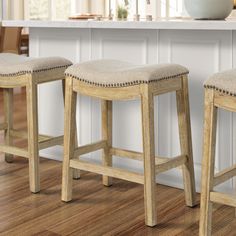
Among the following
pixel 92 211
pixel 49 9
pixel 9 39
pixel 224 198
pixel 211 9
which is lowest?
pixel 92 211

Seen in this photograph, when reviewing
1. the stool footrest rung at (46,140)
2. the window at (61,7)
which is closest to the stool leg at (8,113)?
the stool footrest rung at (46,140)

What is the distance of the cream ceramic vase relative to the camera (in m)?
2.37

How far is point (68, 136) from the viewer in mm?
2432

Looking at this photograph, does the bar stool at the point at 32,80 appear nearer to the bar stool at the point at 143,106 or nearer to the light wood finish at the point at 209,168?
the bar stool at the point at 143,106

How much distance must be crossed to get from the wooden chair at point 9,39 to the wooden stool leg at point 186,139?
163 inches

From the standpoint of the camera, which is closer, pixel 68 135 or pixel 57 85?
pixel 68 135

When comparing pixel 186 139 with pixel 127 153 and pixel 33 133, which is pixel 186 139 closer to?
A: pixel 127 153

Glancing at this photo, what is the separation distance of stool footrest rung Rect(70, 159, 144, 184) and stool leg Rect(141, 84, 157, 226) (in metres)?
0.05

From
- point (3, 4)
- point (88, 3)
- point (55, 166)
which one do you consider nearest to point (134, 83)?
point (55, 166)

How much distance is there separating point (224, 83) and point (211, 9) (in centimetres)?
64

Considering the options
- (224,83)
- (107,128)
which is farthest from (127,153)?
(224,83)

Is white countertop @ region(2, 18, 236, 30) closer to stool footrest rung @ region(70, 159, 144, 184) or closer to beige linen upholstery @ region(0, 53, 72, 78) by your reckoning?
beige linen upholstery @ region(0, 53, 72, 78)

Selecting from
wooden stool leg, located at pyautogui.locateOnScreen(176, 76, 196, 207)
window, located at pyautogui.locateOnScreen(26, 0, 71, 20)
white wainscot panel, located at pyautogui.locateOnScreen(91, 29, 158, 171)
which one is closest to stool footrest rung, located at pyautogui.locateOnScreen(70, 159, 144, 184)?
wooden stool leg, located at pyautogui.locateOnScreen(176, 76, 196, 207)

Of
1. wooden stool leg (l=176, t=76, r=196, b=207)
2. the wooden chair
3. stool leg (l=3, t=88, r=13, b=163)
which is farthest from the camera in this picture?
the wooden chair
